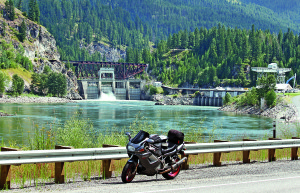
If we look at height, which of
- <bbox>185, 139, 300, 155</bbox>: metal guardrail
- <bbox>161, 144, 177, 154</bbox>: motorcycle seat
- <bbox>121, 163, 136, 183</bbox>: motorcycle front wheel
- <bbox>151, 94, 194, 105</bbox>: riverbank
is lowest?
<bbox>151, 94, 194, 105</bbox>: riverbank

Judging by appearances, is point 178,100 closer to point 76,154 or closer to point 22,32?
point 22,32

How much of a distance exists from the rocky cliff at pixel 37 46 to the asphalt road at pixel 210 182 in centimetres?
15481

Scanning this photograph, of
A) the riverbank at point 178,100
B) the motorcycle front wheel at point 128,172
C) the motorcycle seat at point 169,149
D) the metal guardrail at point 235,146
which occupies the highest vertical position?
the motorcycle seat at point 169,149

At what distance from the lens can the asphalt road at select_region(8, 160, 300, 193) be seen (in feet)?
35.3

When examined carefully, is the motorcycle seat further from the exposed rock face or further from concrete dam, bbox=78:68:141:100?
the exposed rock face

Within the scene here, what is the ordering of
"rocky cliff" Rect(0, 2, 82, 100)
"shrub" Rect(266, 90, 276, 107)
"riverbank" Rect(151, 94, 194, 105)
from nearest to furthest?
1. "shrub" Rect(266, 90, 276, 107)
2. "riverbank" Rect(151, 94, 194, 105)
3. "rocky cliff" Rect(0, 2, 82, 100)

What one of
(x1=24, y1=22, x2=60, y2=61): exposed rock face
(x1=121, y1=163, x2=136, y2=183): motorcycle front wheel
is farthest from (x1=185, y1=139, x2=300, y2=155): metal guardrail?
(x1=24, y1=22, x2=60, y2=61): exposed rock face

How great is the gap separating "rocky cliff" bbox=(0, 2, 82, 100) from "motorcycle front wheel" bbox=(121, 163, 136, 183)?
6155 inches

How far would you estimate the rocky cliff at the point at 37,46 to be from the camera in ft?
569

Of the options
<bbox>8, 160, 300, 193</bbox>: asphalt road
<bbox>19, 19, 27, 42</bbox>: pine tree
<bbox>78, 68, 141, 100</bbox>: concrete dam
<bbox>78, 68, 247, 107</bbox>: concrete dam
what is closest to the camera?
<bbox>8, 160, 300, 193</bbox>: asphalt road

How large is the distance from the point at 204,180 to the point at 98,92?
171743 mm

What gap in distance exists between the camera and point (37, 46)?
188250mm

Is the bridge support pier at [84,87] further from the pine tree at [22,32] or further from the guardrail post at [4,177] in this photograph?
the guardrail post at [4,177]

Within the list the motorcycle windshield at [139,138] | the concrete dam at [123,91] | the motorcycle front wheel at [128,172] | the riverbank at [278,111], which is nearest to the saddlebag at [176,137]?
the motorcycle windshield at [139,138]
